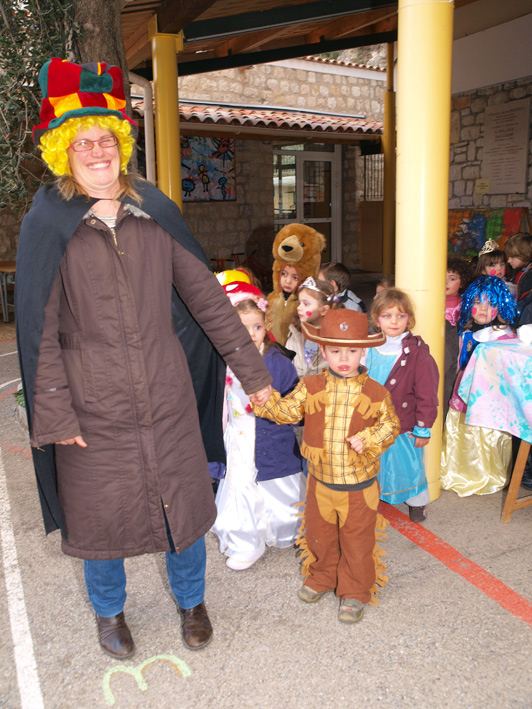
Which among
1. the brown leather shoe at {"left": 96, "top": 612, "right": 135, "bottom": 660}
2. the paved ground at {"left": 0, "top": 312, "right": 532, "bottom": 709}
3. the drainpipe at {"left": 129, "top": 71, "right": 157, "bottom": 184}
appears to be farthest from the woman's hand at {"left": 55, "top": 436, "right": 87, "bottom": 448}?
the drainpipe at {"left": 129, "top": 71, "right": 157, "bottom": 184}

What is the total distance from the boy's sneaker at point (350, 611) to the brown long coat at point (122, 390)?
29.3 inches

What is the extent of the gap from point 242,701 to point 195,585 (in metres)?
0.47

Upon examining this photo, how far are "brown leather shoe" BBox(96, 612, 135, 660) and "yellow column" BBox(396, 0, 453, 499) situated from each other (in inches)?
77.4

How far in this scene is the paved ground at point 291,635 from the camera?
7.32ft

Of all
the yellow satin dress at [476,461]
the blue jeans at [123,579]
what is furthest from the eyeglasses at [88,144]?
the yellow satin dress at [476,461]

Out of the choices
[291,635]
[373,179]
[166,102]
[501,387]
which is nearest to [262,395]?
[291,635]

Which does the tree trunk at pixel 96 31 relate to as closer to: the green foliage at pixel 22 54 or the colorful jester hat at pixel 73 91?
the green foliage at pixel 22 54

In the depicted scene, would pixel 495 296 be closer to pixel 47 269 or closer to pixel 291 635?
pixel 291 635

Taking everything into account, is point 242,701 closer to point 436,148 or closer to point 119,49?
point 436,148

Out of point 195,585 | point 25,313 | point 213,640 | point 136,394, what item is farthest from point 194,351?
point 213,640

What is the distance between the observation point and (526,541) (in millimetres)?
3156

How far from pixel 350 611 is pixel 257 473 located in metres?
0.80

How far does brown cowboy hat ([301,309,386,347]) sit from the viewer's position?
255 centimetres

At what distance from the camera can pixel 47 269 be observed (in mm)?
2074
